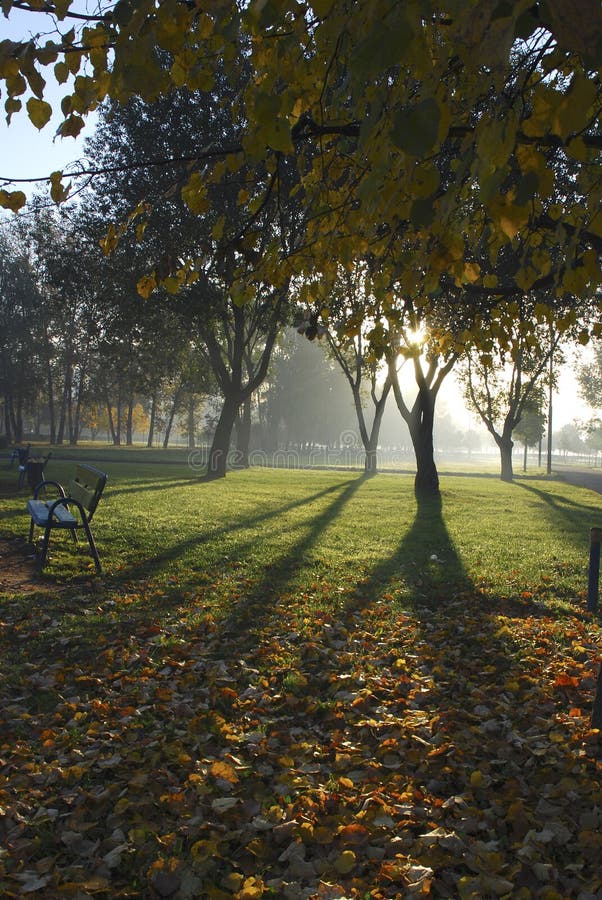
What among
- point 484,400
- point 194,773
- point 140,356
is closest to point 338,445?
point 484,400

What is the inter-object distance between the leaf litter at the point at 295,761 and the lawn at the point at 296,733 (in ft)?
0.05

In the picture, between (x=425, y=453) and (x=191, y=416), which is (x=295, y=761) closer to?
(x=425, y=453)

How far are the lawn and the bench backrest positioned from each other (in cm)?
84

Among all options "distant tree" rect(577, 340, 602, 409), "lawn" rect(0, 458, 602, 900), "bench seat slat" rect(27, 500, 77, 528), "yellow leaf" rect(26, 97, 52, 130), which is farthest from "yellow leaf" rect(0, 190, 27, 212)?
"distant tree" rect(577, 340, 602, 409)

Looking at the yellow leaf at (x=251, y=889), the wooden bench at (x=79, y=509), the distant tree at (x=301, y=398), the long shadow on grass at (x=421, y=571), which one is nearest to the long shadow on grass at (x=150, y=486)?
the wooden bench at (x=79, y=509)

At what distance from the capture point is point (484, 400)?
115ft

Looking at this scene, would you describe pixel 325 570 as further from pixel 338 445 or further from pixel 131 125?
pixel 338 445

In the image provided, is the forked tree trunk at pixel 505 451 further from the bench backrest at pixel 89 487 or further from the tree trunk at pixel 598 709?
the tree trunk at pixel 598 709

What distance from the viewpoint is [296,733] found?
393cm

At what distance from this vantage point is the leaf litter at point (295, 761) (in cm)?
265

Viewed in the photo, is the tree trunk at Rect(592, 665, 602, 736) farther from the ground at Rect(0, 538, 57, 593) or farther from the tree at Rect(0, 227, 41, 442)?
the tree at Rect(0, 227, 41, 442)

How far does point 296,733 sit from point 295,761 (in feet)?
1.14

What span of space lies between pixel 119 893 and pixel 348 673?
2.61m

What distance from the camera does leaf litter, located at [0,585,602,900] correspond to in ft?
8.70
